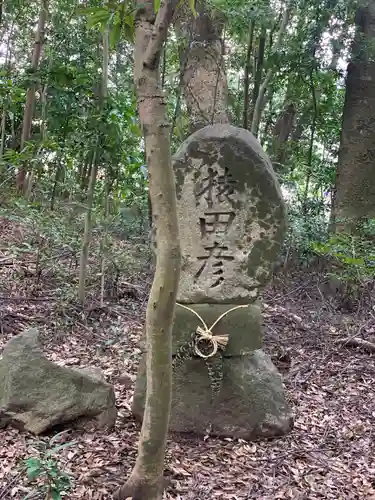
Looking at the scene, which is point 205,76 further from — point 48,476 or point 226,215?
point 48,476

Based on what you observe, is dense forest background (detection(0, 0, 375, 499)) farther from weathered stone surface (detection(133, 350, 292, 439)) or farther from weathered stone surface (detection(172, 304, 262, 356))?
Result: weathered stone surface (detection(172, 304, 262, 356))

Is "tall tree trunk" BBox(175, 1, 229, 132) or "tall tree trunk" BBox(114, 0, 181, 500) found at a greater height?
"tall tree trunk" BBox(175, 1, 229, 132)

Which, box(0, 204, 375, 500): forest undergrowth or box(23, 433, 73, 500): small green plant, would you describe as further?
box(0, 204, 375, 500): forest undergrowth

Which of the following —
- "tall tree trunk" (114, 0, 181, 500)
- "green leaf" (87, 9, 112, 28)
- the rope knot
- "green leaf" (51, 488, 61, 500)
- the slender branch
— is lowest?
"green leaf" (51, 488, 61, 500)

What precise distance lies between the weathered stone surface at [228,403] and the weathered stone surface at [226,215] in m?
0.43

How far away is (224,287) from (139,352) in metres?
1.26

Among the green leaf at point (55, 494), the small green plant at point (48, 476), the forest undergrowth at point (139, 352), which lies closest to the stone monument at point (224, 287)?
the forest undergrowth at point (139, 352)

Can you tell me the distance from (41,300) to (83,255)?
0.58 meters

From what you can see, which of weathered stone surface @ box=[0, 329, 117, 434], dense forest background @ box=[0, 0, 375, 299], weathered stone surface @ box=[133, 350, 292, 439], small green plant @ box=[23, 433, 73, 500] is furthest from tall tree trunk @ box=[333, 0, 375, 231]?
small green plant @ box=[23, 433, 73, 500]

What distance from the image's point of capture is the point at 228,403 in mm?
2988

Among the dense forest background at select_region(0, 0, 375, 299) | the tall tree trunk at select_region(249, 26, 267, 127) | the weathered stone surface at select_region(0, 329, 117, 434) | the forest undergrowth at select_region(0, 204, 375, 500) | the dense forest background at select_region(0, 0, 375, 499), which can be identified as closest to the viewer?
the forest undergrowth at select_region(0, 204, 375, 500)

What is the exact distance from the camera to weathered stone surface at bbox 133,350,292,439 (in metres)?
2.97

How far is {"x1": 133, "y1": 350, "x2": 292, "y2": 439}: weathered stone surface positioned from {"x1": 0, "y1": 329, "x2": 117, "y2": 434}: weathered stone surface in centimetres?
29

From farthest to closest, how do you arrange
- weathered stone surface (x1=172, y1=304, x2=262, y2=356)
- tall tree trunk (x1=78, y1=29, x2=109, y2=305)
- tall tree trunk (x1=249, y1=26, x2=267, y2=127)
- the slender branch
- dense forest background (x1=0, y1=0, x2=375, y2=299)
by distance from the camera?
tall tree trunk (x1=249, y1=26, x2=267, y2=127) → dense forest background (x1=0, y1=0, x2=375, y2=299) → tall tree trunk (x1=78, y1=29, x2=109, y2=305) → weathered stone surface (x1=172, y1=304, x2=262, y2=356) → the slender branch
